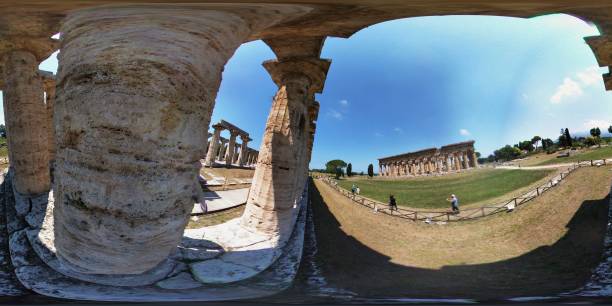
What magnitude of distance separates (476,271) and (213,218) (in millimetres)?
6716

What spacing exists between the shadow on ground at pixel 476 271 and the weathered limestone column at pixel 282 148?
1.40 m

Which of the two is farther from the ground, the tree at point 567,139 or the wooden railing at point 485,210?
the tree at point 567,139

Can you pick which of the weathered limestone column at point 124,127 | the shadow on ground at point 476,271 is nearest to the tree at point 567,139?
the shadow on ground at point 476,271

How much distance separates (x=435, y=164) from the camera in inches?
1399

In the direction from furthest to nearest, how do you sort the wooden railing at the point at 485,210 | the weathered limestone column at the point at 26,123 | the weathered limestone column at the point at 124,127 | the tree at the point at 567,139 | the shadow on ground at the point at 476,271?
1. the tree at the point at 567,139
2. the wooden railing at the point at 485,210
3. the weathered limestone column at the point at 26,123
4. the shadow on ground at the point at 476,271
5. the weathered limestone column at the point at 124,127

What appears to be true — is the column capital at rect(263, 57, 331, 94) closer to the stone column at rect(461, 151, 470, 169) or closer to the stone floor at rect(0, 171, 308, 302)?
the stone floor at rect(0, 171, 308, 302)

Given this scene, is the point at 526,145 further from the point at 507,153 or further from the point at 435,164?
the point at 435,164

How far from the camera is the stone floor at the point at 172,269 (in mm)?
2637

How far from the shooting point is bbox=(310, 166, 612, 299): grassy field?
192 inches

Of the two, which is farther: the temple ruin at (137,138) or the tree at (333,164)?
the tree at (333,164)

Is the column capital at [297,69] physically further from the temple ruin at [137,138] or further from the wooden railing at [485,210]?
the wooden railing at [485,210]

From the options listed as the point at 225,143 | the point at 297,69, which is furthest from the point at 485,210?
the point at 225,143

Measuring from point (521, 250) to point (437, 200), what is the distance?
33.7 ft

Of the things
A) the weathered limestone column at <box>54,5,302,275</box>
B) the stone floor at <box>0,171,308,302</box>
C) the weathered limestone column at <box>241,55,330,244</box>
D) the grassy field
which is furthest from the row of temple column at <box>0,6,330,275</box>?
the weathered limestone column at <box>241,55,330,244</box>
